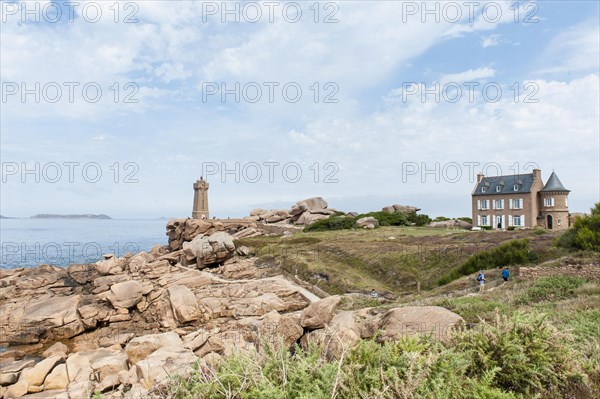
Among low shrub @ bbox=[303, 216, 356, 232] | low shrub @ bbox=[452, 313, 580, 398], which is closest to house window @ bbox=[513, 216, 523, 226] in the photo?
low shrub @ bbox=[303, 216, 356, 232]

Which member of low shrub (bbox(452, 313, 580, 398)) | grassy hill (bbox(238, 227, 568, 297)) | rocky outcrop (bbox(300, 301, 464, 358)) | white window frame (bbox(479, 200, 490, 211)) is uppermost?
white window frame (bbox(479, 200, 490, 211))

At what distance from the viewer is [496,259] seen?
75.3 ft

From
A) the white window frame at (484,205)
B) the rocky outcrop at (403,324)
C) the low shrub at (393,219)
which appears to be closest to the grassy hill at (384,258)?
the rocky outcrop at (403,324)

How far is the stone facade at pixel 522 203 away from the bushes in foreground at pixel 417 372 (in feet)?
146

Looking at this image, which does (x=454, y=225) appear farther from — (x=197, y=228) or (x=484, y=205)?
(x=197, y=228)

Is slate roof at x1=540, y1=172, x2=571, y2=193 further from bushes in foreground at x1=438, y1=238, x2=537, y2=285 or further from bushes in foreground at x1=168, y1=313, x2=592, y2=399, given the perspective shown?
bushes in foreground at x1=168, y1=313, x2=592, y2=399

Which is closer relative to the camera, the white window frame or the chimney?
the chimney

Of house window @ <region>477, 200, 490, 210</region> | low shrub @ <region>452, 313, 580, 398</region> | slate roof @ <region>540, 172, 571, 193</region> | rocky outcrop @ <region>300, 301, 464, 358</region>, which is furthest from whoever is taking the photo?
house window @ <region>477, 200, 490, 210</region>

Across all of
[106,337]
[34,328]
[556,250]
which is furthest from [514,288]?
[34,328]

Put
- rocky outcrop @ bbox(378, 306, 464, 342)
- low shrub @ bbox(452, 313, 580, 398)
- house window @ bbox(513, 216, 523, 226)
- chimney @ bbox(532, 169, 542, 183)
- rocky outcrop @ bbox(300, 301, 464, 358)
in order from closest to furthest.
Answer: low shrub @ bbox(452, 313, 580, 398) < rocky outcrop @ bbox(300, 301, 464, 358) < rocky outcrop @ bbox(378, 306, 464, 342) < chimney @ bbox(532, 169, 542, 183) < house window @ bbox(513, 216, 523, 226)

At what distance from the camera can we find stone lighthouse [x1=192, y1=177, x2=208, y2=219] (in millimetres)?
64688

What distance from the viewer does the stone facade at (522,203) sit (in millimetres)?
43156

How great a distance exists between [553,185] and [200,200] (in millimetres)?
50835

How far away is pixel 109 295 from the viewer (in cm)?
2408
